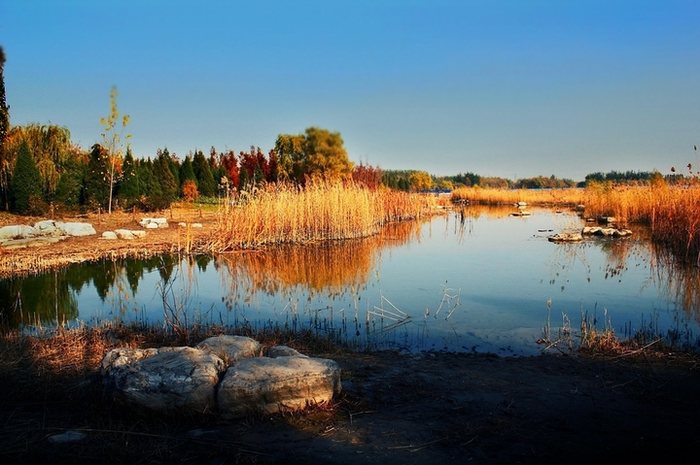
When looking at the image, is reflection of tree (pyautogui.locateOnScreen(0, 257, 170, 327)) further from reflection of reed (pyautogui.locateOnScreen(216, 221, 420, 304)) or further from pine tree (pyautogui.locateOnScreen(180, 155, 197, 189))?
pine tree (pyautogui.locateOnScreen(180, 155, 197, 189))

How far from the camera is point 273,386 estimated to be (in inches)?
133

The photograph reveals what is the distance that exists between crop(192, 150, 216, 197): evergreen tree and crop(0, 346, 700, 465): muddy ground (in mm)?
22758

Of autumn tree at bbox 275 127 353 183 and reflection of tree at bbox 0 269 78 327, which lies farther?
autumn tree at bbox 275 127 353 183

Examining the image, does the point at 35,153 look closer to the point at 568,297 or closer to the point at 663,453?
the point at 568,297

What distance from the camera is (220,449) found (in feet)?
9.71

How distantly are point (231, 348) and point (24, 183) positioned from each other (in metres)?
14.8

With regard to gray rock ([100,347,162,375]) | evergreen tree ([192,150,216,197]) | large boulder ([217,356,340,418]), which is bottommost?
large boulder ([217,356,340,418])

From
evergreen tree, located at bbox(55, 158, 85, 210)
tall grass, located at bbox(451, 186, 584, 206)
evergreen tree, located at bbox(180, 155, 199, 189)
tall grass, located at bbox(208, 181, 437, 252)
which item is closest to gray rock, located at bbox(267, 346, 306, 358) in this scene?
tall grass, located at bbox(208, 181, 437, 252)

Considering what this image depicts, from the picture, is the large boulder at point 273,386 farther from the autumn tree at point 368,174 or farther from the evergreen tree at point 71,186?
the autumn tree at point 368,174

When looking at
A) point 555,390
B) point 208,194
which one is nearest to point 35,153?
point 208,194

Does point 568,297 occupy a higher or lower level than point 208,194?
lower

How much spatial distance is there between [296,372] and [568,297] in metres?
5.58

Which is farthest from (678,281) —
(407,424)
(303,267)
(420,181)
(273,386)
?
(420,181)

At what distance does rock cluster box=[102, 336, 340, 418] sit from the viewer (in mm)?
3340
